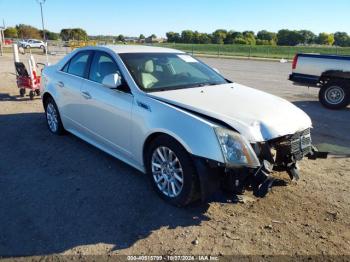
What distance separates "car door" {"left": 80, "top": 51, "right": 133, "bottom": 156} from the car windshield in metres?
0.23

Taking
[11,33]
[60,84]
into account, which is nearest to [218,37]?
[11,33]

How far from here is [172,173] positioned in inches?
150

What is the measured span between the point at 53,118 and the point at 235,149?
415 centimetres

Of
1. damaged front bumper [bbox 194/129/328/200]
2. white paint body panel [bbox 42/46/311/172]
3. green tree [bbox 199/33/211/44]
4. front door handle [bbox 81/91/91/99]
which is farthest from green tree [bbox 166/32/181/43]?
damaged front bumper [bbox 194/129/328/200]

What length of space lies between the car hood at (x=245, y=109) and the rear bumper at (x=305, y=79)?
5.80 meters

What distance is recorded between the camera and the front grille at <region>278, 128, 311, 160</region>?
371cm

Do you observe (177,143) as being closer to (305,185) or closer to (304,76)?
(305,185)

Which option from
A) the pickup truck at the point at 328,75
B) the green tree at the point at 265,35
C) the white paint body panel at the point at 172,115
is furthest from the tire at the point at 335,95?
the green tree at the point at 265,35

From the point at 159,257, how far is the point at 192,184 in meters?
0.81

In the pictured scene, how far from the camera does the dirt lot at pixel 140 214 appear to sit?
321cm

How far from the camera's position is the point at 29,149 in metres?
5.73

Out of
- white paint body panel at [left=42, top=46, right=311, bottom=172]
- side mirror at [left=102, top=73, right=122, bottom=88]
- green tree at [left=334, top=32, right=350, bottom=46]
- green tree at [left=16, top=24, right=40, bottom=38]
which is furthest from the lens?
green tree at [left=334, top=32, right=350, bottom=46]

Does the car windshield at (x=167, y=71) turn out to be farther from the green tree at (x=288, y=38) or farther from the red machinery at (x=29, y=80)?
the green tree at (x=288, y=38)

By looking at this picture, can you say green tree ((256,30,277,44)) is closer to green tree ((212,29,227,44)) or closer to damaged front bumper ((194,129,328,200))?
green tree ((212,29,227,44))
